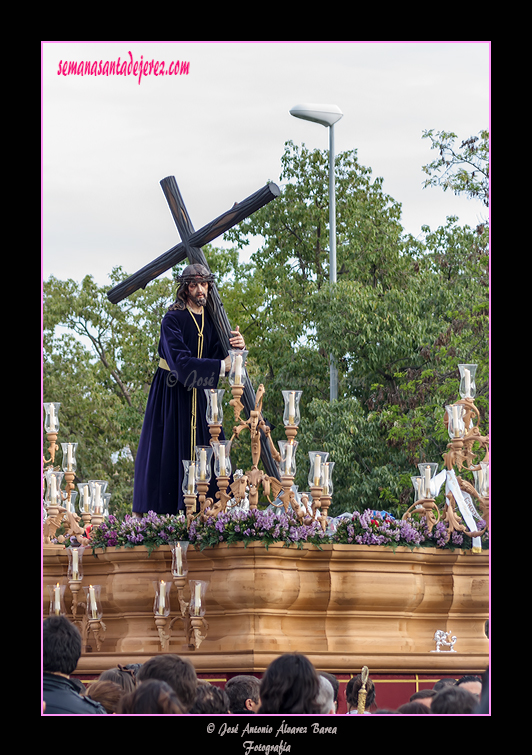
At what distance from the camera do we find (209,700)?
6406 mm

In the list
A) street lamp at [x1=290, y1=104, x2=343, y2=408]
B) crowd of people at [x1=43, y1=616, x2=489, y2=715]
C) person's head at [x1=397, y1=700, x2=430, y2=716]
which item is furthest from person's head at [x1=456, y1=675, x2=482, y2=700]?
street lamp at [x1=290, y1=104, x2=343, y2=408]

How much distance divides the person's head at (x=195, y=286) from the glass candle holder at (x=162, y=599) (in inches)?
116

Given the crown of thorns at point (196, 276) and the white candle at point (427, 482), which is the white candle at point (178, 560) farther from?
the crown of thorns at point (196, 276)

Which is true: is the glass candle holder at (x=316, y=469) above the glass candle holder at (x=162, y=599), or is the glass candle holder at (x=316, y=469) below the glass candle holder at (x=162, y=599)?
above

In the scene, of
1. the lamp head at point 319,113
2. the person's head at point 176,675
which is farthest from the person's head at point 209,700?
the lamp head at point 319,113

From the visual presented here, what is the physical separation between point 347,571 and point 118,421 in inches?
803

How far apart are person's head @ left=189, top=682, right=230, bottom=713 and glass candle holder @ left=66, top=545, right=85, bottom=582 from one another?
4.16 metres

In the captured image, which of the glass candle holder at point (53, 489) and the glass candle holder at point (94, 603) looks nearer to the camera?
the glass candle holder at point (94, 603)

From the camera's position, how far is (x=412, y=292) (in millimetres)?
26016

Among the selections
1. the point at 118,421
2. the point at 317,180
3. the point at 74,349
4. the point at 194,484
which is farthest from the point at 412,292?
the point at 194,484

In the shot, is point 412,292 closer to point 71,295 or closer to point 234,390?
point 71,295

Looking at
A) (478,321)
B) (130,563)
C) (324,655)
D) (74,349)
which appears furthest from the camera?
(74,349)

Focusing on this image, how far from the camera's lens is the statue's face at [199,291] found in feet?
38.0

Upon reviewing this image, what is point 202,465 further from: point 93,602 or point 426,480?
point 426,480
